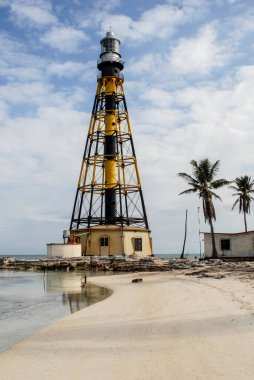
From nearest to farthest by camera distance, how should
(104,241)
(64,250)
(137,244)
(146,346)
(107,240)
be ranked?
(146,346) < (64,250) < (107,240) < (104,241) < (137,244)

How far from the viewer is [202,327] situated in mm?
8562

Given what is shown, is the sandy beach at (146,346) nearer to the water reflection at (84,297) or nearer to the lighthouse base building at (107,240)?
the water reflection at (84,297)

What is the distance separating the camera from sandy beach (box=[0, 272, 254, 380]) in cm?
596

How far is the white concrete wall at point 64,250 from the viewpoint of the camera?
146ft

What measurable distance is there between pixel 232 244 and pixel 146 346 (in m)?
34.1

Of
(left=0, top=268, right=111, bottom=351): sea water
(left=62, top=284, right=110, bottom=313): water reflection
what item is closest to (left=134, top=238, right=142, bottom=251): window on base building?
(left=0, top=268, right=111, bottom=351): sea water

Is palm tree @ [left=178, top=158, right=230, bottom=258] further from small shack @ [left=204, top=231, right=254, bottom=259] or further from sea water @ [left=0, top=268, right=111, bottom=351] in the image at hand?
sea water @ [left=0, top=268, right=111, bottom=351]

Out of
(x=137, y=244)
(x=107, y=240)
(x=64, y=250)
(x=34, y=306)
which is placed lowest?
(x=34, y=306)

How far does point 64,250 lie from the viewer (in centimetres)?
4488

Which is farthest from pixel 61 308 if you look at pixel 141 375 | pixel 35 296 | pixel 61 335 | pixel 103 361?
pixel 141 375

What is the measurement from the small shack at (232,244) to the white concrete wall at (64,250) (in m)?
15.3

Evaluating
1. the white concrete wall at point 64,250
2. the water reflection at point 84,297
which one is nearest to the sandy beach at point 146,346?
the water reflection at point 84,297

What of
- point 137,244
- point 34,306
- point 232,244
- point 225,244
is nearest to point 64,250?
point 137,244

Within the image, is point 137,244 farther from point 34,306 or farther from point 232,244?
point 34,306
